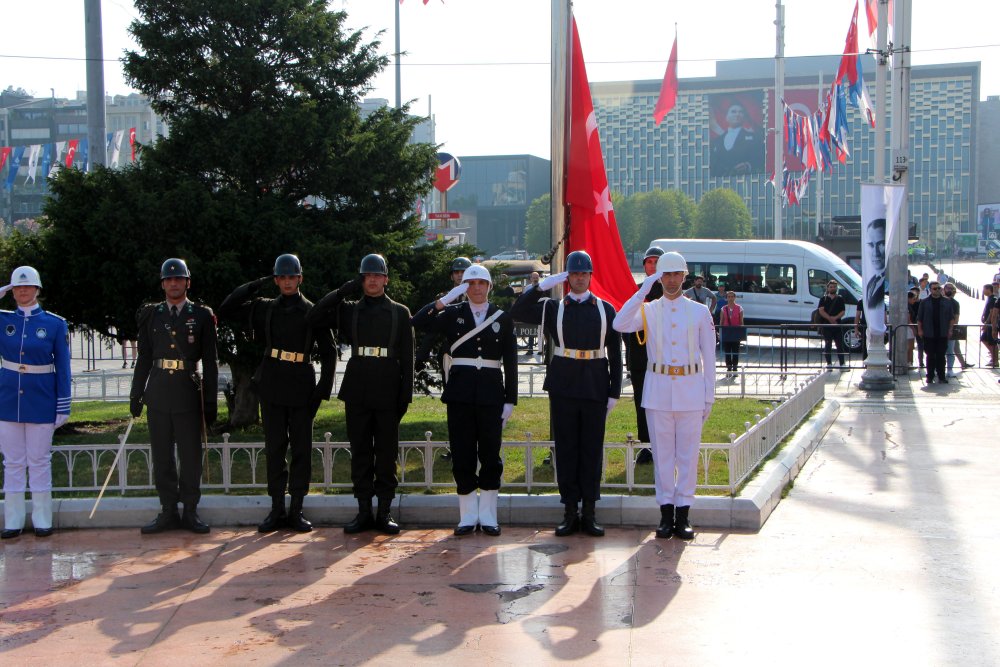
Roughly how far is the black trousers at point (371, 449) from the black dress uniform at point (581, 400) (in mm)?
1160

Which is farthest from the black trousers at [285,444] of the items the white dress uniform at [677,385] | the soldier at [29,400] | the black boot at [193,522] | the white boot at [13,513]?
the white dress uniform at [677,385]

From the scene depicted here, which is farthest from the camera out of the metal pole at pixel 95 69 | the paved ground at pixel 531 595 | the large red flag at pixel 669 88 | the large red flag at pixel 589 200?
the large red flag at pixel 669 88

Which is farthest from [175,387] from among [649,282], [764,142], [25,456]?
[764,142]

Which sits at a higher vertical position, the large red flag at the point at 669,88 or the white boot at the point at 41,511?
the large red flag at the point at 669,88

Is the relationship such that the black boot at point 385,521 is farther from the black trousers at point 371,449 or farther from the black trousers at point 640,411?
the black trousers at point 640,411

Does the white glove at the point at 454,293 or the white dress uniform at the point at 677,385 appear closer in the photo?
the white dress uniform at the point at 677,385

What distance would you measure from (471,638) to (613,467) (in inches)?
161

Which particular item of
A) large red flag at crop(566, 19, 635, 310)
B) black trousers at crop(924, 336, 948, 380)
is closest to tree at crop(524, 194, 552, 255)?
black trousers at crop(924, 336, 948, 380)

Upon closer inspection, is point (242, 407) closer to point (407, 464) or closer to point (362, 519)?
point (407, 464)

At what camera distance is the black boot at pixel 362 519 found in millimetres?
7555

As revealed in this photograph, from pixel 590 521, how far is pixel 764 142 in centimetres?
11682

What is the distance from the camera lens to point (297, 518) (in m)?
7.67

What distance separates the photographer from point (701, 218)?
98812mm

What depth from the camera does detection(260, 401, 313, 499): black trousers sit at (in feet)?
25.2
